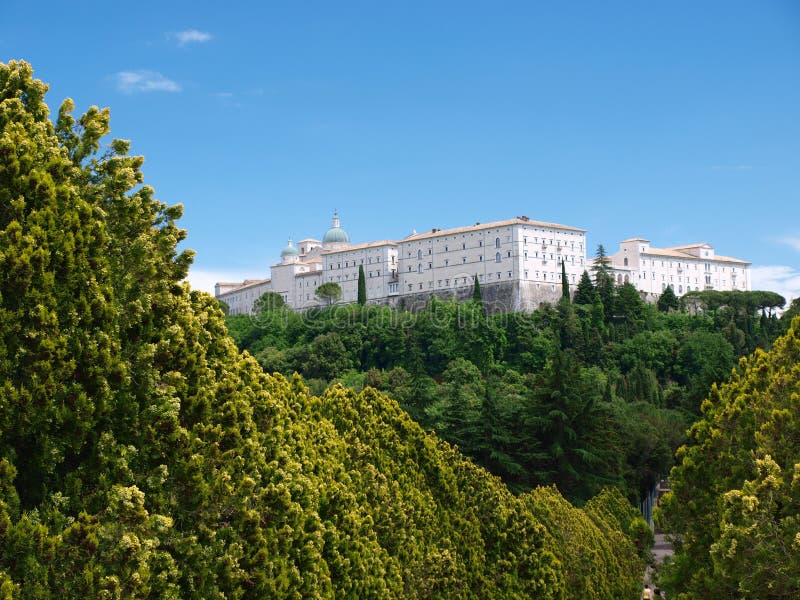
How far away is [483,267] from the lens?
343 feet

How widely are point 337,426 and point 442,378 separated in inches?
2589

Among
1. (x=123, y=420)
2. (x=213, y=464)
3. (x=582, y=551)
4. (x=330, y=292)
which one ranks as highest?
(x=330, y=292)

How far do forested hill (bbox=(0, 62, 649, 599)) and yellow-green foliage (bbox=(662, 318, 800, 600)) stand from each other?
5.33 meters

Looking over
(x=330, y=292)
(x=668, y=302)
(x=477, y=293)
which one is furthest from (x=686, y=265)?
(x=330, y=292)

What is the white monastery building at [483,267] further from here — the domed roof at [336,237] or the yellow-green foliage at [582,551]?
the yellow-green foliage at [582,551]

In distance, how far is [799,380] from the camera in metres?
16.5

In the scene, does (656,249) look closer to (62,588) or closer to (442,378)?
(442,378)

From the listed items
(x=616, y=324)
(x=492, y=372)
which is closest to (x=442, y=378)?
(x=492, y=372)

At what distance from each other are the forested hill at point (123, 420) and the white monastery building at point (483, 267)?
292ft

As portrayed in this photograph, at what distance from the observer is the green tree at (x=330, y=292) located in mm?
111875

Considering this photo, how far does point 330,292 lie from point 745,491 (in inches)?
3834

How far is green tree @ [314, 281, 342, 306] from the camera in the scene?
111875 mm

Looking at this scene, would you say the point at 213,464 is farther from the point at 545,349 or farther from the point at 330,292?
the point at 330,292

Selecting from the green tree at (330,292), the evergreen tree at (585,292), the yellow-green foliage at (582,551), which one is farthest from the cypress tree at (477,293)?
the yellow-green foliage at (582,551)
